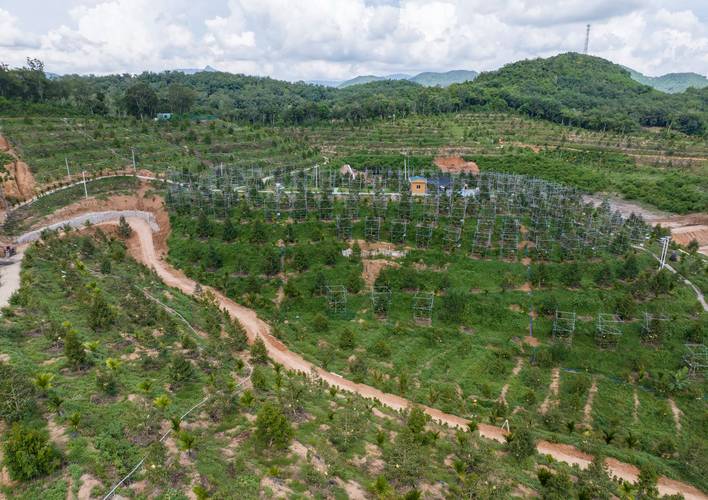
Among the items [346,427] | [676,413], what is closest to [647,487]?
[676,413]

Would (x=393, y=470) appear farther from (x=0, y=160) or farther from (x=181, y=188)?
(x=0, y=160)

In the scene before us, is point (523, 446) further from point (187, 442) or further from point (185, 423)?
point (185, 423)

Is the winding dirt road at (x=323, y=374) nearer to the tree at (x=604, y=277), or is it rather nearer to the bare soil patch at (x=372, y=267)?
the bare soil patch at (x=372, y=267)

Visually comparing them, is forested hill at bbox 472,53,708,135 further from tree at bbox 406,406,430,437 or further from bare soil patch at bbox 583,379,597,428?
tree at bbox 406,406,430,437

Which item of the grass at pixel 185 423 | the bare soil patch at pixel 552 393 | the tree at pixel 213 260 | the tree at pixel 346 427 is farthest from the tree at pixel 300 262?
the bare soil patch at pixel 552 393

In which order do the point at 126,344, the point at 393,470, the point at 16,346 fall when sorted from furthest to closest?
the point at 126,344 < the point at 16,346 < the point at 393,470

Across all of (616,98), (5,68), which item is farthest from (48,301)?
(616,98)

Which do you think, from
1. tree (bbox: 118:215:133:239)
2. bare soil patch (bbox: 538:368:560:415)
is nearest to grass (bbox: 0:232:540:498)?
bare soil patch (bbox: 538:368:560:415)

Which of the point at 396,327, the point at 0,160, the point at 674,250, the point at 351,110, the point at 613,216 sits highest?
the point at 351,110
